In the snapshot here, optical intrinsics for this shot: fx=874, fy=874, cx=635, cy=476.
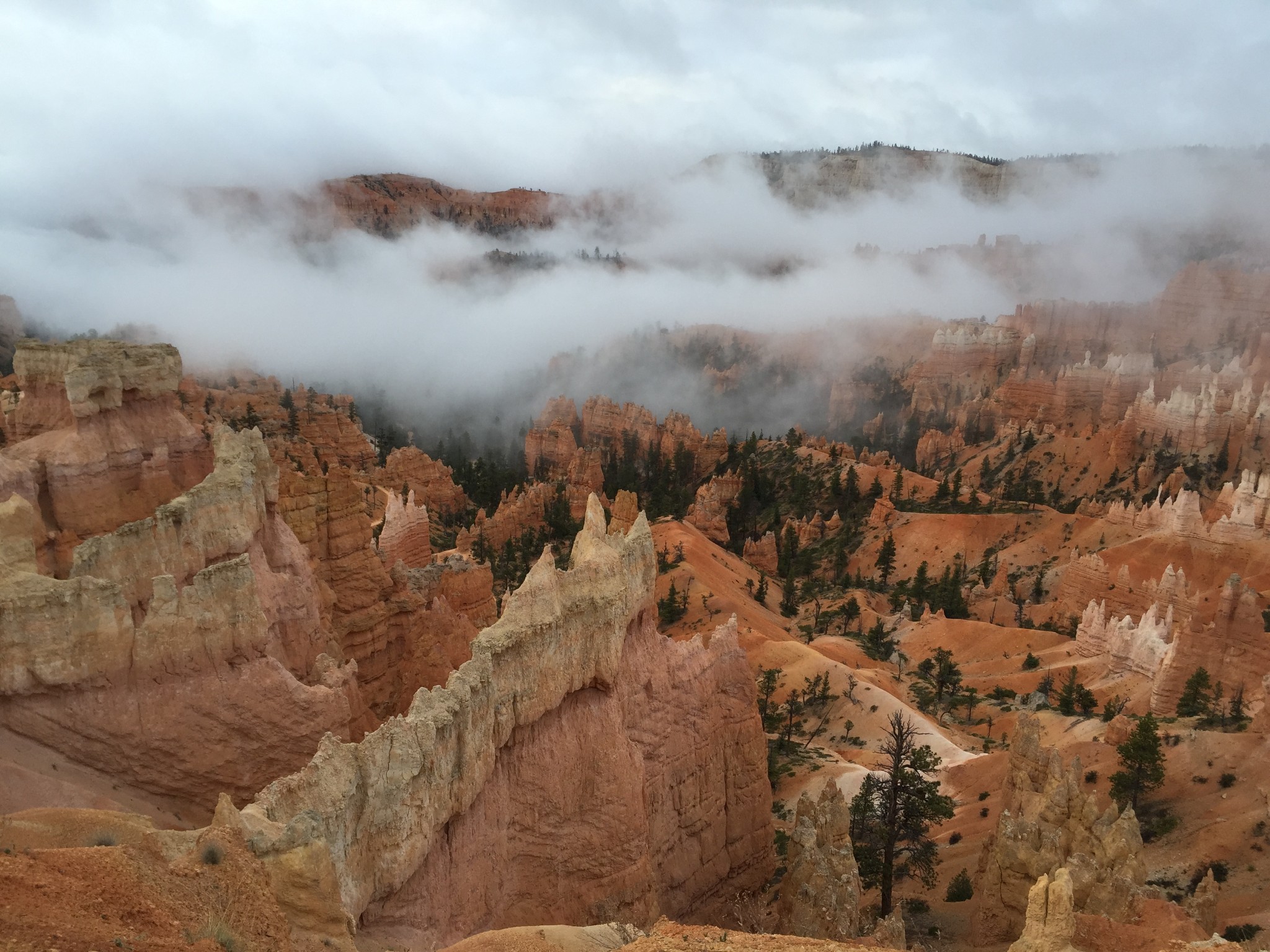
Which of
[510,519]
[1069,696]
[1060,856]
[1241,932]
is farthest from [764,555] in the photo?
[1060,856]

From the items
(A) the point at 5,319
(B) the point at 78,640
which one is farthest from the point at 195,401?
(B) the point at 78,640

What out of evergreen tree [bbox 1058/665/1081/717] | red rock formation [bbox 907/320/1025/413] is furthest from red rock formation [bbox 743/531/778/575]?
red rock formation [bbox 907/320/1025/413]

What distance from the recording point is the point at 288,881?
1015 cm

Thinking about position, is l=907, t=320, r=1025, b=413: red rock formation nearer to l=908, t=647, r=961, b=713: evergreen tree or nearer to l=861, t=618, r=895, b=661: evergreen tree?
l=861, t=618, r=895, b=661: evergreen tree

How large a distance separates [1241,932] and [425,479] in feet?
237

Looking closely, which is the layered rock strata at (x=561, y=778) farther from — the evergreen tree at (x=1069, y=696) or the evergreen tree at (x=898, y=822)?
the evergreen tree at (x=1069, y=696)

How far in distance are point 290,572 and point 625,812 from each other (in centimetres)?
1037

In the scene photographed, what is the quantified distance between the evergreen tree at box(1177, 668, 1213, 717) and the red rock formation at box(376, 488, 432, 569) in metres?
35.0

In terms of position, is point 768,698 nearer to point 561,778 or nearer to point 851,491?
point 561,778

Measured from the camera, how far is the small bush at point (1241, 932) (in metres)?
19.3

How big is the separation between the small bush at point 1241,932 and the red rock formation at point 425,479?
65.6m

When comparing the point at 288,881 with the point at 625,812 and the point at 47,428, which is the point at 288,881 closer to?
the point at 625,812

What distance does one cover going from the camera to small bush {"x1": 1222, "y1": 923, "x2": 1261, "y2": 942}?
19312mm

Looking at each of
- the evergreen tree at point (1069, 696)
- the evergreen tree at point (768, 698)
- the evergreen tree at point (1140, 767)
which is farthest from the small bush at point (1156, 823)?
the evergreen tree at point (768, 698)
